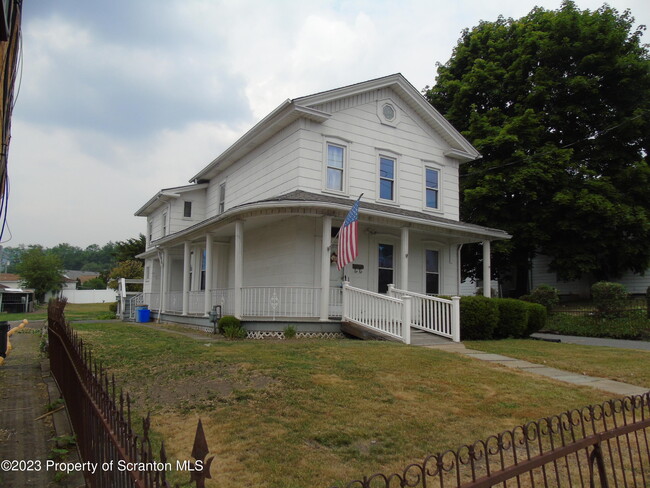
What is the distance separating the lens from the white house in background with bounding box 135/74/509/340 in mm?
13828

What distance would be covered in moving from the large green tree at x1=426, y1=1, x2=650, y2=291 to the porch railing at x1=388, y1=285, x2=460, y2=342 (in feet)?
35.6

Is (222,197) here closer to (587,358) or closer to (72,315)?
(587,358)

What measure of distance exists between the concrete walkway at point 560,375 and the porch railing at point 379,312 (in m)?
1.41

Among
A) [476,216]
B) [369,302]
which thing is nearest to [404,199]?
[369,302]

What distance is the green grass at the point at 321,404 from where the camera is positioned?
14.1 feet

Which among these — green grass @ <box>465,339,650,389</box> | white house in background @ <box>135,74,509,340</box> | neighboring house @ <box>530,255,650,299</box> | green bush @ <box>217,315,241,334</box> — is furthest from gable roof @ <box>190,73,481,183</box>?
neighboring house @ <box>530,255,650,299</box>

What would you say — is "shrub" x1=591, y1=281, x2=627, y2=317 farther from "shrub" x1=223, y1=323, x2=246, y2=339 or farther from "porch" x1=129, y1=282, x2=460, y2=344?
"shrub" x1=223, y1=323, x2=246, y2=339

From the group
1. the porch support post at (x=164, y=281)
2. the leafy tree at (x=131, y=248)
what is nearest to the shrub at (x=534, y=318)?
the porch support post at (x=164, y=281)

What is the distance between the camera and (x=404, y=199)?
17.0 meters

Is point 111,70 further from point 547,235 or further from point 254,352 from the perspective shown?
point 547,235

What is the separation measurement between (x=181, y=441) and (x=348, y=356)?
455cm

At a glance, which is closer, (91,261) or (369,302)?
(369,302)

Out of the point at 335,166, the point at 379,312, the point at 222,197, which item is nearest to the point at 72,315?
the point at 222,197

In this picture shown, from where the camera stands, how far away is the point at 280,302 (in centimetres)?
1375
